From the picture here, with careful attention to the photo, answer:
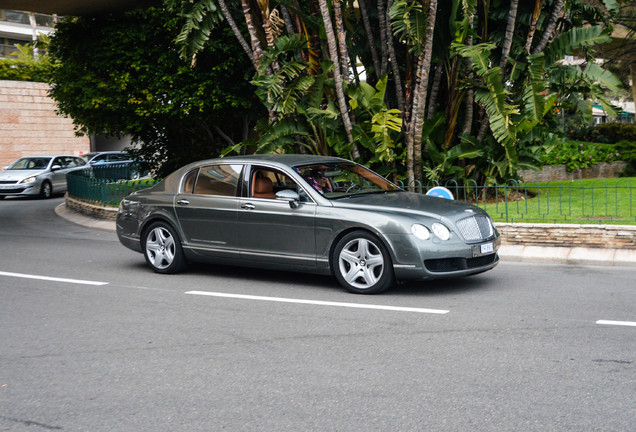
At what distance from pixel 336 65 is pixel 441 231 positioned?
701cm

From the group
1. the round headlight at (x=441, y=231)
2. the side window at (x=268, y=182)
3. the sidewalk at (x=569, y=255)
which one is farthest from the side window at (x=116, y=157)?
the round headlight at (x=441, y=231)

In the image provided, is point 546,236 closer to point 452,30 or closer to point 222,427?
point 452,30

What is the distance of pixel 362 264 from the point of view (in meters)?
8.52

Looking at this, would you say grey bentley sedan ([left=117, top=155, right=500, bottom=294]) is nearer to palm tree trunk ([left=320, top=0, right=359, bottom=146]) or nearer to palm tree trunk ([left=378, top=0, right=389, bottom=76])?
palm tree trunk ([left=320, top=0, right=359, bottom=146])

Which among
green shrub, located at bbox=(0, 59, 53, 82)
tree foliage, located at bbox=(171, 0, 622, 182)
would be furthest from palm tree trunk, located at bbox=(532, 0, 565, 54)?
green shrub, located at bbox=(0, 59, 53, 82)

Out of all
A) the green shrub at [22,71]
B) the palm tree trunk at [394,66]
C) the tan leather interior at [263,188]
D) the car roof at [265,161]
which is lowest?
the tan leather interior at [263,188]

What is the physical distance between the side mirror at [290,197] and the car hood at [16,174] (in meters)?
21.0

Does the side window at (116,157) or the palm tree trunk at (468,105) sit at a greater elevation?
the palm tree trunk at (468,105)

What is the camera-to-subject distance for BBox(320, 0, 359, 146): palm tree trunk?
46.1ft

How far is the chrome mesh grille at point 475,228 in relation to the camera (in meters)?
8.46

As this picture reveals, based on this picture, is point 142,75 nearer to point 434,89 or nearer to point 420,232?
point 434,89

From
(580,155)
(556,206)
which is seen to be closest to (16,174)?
(580,155)

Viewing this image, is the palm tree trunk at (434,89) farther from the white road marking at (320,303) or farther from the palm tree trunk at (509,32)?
the white road marking at (320,303)

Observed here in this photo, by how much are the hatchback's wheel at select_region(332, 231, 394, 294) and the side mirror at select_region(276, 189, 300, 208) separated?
75 cm
